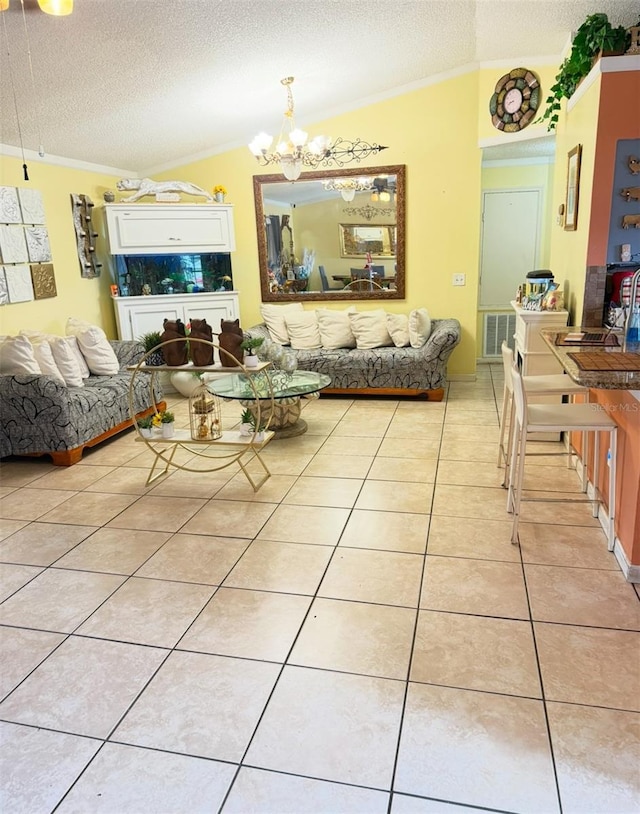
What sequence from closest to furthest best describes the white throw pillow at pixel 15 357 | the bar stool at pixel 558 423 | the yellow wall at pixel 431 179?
the bar stool at pixel 558 423 → the white throw pillow at pixel 15 357 → the yellow wall at pixel 431 179

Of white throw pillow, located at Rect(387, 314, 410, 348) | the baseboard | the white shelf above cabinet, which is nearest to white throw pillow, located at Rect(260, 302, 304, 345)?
the white shelf above cabinet

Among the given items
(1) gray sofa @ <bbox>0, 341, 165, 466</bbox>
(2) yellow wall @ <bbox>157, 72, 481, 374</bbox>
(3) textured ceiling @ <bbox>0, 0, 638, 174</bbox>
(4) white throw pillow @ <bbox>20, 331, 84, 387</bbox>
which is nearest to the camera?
(3) textured ceiling @ <bbox>0, 0, 638, 174</bbox>

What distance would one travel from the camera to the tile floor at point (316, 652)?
1.62 meters

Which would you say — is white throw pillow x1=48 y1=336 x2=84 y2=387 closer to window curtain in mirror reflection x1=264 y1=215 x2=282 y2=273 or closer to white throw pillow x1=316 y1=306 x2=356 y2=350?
white throw pillow x1=316 y1=306 x2=356 y2=350

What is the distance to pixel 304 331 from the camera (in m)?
6.03

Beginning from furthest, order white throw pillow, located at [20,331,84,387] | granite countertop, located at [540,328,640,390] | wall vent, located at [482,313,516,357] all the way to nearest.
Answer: wall vent, located at [482,313,516,357] < white throw pillow, located at [20,331,84,387] < granite countertop, located at [540,328,640,390]

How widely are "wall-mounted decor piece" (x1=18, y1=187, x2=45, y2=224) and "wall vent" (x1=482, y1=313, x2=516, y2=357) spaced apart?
4892 mm

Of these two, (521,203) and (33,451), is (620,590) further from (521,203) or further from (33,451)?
(521,203)

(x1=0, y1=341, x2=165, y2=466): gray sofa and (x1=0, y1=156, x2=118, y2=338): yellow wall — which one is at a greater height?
(x1=0, y1=156, x2=118, y2=338): yellow wall

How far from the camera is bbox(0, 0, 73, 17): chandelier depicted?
2.70m

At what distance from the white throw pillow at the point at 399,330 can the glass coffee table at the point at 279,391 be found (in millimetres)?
1498

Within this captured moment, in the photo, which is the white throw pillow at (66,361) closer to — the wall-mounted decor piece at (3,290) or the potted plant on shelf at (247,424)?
the wall-mounted decor piece at (3,290)

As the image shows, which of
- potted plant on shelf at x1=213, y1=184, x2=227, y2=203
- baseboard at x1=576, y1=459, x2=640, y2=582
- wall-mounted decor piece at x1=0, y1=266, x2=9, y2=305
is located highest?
potted plant on shelf at x1=213, y1=184, x2=227, y2=203

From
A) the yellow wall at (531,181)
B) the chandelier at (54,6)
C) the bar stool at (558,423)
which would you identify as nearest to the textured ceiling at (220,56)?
the chandelier at (54,6)
